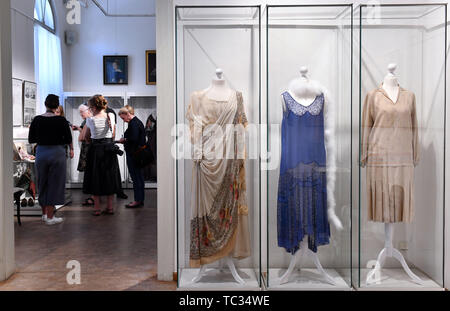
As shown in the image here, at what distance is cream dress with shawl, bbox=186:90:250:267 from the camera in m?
3.09

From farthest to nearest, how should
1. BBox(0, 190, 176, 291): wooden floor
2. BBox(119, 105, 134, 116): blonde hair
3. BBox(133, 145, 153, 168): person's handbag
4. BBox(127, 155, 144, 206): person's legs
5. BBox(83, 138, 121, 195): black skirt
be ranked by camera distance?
1. BBox(119, 105, 134, 116): blonde hair
2. BBox(133, 145, 153, 168): person's handbag
3. BBox(127, 155, 144, 206): person's legs
4. BBox(83, 138, 121, 195): black skirt
5. BBox(0, 190, 176, 291): wooden floor

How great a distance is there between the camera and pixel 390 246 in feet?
10.6

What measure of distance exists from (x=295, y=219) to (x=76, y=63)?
4.31m

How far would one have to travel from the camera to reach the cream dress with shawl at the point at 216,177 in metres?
3.09

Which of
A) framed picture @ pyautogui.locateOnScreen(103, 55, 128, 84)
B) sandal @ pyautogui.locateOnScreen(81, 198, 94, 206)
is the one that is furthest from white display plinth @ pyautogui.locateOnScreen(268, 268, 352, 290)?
framed picture @ pyautogui.locateOnScreen(103, 55, 128, 84)

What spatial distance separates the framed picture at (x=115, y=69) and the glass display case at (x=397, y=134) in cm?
438

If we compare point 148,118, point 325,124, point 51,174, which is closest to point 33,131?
point 51,174

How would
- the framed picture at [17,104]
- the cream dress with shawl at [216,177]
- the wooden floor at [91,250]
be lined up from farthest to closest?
the framed picture at [17,104], the wooden floor at [91,250], the cream dress with shawl at [216,177]

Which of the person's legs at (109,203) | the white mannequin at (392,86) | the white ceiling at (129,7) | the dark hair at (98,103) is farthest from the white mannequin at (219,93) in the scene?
the white ceiling at (129,7)

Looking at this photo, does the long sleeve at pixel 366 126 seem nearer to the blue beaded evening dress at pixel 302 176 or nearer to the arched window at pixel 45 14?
the blue beaded evening dress at pixel 302 176

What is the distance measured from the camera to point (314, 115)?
3.11m

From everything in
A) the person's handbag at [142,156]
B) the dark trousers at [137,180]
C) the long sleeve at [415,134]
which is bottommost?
the dark trousers at [137,180]

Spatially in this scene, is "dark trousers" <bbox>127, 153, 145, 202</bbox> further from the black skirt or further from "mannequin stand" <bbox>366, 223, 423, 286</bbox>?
"mannequin stand" <bbox>366, 223, 423, 286</bbox>

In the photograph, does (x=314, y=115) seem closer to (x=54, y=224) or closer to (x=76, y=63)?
(x=54, y=224)
